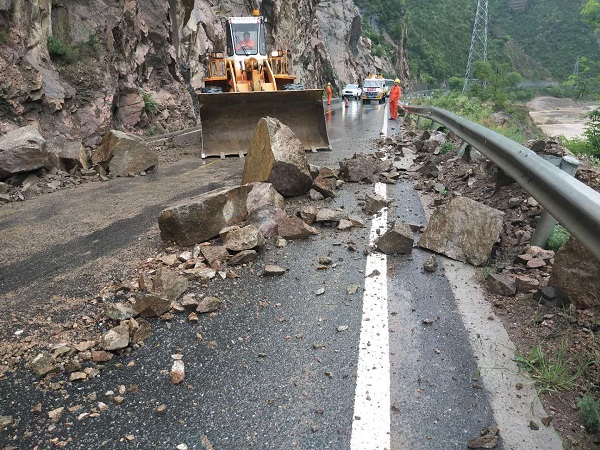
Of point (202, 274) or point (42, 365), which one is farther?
point (202, 274)

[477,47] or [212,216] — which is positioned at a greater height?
[477,47]

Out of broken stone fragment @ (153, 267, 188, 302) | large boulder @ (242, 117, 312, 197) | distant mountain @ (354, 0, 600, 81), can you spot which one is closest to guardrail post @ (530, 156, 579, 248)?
large boulder @ (242, 117, 312, 197)

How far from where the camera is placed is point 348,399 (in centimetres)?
210

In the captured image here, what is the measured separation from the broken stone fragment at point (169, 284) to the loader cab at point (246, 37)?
1137 centimetres

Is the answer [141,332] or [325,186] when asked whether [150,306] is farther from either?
[325,186]

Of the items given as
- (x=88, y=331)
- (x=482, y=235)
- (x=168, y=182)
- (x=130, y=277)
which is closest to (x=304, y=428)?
(x=88, y=331)

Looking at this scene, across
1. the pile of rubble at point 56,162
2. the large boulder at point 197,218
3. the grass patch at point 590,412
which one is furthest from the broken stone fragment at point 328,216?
the pile of rubble at point 56,162

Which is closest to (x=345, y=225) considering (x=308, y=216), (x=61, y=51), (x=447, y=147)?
(x=308, y=216)

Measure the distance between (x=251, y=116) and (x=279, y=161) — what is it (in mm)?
4953

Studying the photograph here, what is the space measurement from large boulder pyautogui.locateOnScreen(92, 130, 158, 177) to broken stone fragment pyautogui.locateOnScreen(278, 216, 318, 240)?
4.64 m

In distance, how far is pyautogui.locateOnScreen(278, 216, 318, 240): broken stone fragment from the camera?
13.8 ft

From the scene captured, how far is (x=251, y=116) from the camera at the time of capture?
382 inches

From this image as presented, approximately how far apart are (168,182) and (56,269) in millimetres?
3396

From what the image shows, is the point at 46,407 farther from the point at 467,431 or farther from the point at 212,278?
the point at 467,431
